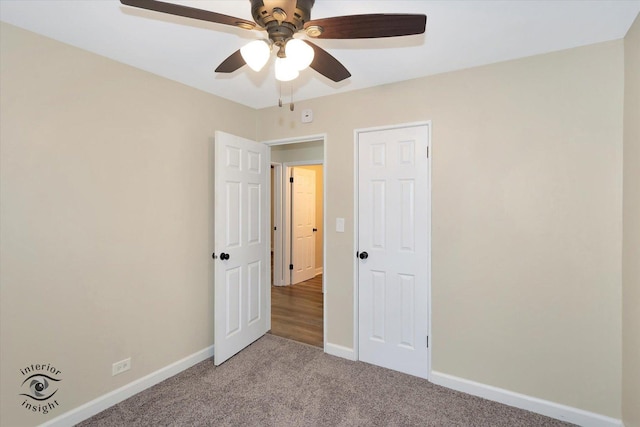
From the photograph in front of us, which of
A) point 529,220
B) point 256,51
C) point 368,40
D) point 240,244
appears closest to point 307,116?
point 368,40

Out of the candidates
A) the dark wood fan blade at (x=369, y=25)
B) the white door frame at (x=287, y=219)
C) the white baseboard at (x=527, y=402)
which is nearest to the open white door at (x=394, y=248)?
the white baseboard at (x=527, y=402)

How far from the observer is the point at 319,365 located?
2734 mm

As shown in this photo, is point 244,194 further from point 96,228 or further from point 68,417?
point 68,417

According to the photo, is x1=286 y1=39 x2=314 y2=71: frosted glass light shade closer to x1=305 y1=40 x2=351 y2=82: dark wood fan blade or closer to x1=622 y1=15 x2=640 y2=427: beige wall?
x1=305 y1=40 x2=351 y2=82: dark wood fan blade

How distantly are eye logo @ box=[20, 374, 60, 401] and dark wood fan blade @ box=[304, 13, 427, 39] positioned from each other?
2485 mm

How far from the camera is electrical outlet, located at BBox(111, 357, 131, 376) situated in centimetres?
220

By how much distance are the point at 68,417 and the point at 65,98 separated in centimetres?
204

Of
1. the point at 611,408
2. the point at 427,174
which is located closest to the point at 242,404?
the point at 427,174

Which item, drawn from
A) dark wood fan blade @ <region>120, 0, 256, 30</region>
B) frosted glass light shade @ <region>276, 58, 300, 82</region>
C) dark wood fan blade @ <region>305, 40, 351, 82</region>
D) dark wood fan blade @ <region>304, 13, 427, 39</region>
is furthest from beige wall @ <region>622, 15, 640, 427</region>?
dark wood fan blade @ <region>120, 0, 256, 30</region>

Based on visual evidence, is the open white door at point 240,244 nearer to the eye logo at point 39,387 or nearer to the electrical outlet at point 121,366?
Result: the electrical outlet at point 121,366

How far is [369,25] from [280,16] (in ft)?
1.20

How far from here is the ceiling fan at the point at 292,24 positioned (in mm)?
1196

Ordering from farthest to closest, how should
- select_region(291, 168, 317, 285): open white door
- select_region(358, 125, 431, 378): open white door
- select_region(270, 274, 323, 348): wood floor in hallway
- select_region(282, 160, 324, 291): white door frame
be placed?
1. select_region(291, 168, 317, 285): open white door
2. select_region(282, 160, 324, 291): white door frame
3. select_region(270, 274, 323, 348): wood floor in hallway
4. select_region(358, 125, 431, 378): open white door

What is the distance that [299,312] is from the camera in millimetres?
4051
